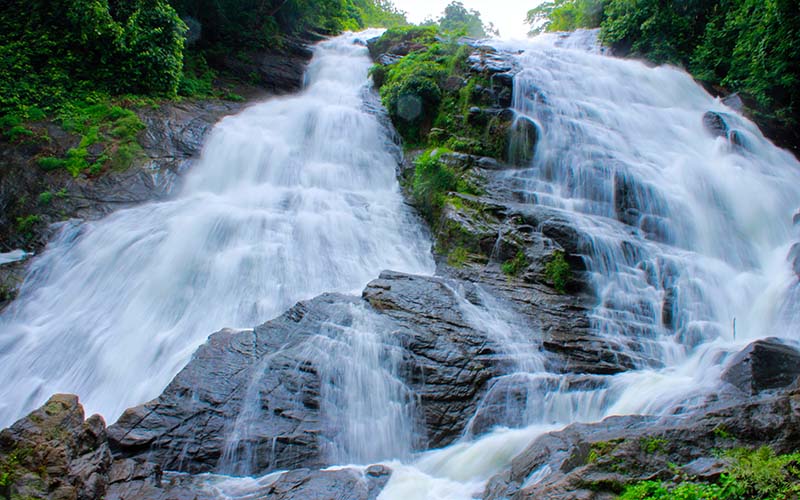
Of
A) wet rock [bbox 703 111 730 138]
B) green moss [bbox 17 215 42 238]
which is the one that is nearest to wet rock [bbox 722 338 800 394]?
wet rock [bbox 703 111 730 138]

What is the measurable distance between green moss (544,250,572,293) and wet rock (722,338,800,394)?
2990 millimetres

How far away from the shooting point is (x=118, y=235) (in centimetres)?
1016

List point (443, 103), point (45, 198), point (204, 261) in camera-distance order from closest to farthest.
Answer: point (204, 261) → point (45, 198) → point (443, 103)

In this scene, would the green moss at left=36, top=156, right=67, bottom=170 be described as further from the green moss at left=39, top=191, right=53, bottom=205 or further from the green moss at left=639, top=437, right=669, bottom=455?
the green moss at left=639, top=437, right=669, bottom=455

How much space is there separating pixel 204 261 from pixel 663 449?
845 cm

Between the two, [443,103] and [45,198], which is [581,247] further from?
[45,198]

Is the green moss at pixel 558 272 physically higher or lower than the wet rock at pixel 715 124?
lower

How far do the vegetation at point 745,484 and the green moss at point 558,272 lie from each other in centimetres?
520

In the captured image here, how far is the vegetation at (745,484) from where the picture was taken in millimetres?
3119

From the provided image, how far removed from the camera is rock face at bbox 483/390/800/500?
3625mm

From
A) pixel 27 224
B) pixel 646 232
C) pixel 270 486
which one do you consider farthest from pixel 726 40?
pixel 27 224

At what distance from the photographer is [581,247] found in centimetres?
938

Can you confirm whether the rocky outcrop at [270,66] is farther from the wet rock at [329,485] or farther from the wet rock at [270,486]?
the wet rock at [329,485]

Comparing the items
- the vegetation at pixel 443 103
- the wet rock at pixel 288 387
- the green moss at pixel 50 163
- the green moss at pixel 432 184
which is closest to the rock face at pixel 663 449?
the wet rock at pixel 288 387
